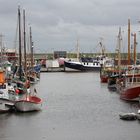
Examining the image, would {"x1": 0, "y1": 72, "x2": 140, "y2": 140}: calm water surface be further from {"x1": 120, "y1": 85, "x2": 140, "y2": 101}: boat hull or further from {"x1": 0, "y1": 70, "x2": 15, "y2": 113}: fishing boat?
{"x1": 120, "y1": 85, "x2": 140, "y2": 101}: boat hull

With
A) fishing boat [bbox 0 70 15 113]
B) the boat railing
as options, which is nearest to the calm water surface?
fishing boat [bbox 0 70 15 113]

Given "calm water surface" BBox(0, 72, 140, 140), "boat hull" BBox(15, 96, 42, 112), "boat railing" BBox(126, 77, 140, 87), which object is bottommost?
"calm water surface" BBox(0, 72, 140, 140)

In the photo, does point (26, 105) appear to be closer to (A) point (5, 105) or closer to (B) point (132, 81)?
(A) point (5, 105)

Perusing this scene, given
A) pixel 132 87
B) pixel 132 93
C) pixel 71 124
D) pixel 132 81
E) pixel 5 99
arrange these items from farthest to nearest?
pixel 132 81 → pixel 132 93 → pixel 132 87 → pixel 5 99 → pixel 71 124

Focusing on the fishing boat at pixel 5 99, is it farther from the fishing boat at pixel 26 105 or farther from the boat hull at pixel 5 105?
the fishing boat at pixel 26 105

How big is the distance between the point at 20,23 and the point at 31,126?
33999 mm

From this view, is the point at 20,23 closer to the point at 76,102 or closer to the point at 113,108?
the point at 76,102

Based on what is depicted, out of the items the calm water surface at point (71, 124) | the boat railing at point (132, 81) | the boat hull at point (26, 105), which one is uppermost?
the boat railing at point (132, 81)

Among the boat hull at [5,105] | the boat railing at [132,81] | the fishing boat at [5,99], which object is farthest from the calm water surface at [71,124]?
the boat railing at [132,81]

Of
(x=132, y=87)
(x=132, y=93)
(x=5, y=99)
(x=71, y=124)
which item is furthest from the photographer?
(x=132, y=93)

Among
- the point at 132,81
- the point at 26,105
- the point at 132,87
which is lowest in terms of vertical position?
the point at 26,105

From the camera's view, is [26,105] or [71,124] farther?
[26,105]

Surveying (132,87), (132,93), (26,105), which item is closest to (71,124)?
(26,105)

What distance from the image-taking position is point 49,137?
51719mm
